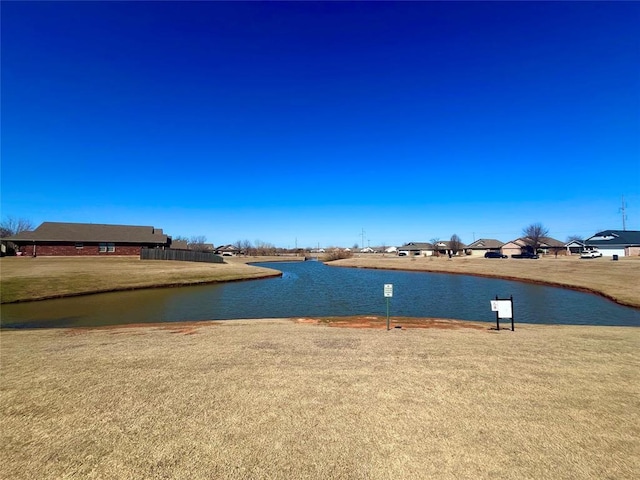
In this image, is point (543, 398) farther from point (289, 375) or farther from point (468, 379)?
point (289, 375)

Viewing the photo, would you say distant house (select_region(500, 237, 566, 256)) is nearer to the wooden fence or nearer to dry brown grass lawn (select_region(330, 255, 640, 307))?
dry brown grass lawn (select_region(330, 255, 640, 307))

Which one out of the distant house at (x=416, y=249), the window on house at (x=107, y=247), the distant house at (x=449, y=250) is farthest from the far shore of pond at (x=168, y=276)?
the distant house at (x=416, y=249)

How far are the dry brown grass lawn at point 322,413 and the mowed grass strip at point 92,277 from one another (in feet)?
73.6

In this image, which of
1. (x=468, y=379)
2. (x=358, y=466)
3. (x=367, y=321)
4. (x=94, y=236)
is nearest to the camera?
(x=358, y=466)

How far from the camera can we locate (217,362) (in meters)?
7.67

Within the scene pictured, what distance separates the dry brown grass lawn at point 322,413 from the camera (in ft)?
13.0

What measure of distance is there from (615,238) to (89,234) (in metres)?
101

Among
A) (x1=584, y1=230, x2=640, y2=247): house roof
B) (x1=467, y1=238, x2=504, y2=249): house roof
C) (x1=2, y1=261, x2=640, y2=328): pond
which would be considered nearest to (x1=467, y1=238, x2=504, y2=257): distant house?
(x1=467, y1=238, x2=504, y2=249): house roof

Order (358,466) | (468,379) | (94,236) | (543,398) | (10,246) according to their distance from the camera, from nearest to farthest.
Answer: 1. (358,466)
2. (543,398)
3. (468,379)
4. (94,236)
5. (10,246)

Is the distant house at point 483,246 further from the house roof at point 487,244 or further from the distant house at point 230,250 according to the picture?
the distant house at point 230,250

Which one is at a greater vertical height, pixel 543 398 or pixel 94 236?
pixel 94 236

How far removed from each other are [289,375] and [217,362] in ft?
6.45

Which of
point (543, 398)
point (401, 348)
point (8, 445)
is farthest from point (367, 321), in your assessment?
point (8, 445)

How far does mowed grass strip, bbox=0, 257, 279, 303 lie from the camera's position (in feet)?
86.0
